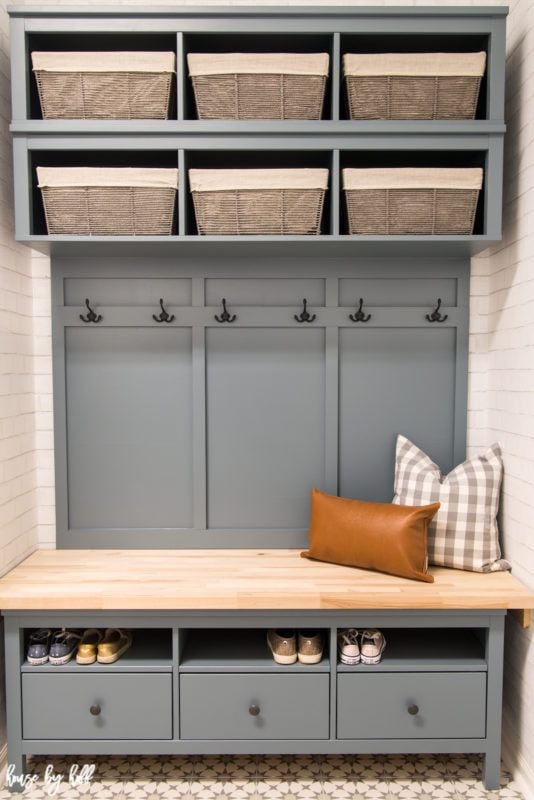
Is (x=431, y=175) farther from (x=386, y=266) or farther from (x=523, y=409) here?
(x=523, y=409)

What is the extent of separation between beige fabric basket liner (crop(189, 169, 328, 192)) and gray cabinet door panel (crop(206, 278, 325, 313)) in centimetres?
45

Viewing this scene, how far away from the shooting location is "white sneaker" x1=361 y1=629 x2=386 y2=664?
192 cm

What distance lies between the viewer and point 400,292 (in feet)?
7.66

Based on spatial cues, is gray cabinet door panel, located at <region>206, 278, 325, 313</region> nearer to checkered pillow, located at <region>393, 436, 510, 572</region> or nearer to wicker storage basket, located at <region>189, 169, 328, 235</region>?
wicker storage basket, located at <region>189, 169, 328, 235</region>

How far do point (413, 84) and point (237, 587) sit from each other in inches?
72.2

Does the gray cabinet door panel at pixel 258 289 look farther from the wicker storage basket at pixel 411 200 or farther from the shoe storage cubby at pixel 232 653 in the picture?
the shoe storage cubby at pixel 232 653

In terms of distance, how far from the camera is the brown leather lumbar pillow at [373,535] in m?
1.96

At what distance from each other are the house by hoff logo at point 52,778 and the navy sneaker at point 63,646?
1.28 feet

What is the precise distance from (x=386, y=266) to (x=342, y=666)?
1.54 meters

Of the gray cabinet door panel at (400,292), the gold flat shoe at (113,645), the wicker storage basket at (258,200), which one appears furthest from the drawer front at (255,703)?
the wicker storage basket at (258,200)

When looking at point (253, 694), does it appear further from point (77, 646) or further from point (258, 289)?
point (258, 289)

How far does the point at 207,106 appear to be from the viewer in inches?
→ 76.6

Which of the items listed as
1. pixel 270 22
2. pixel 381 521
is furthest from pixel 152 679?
pixel 270 22

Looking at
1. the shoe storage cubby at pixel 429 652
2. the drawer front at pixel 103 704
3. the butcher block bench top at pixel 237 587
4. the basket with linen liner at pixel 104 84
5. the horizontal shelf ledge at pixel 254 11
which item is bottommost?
the drawer front at pixel 103 704
